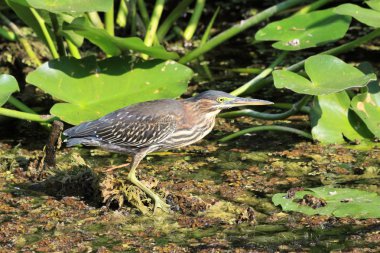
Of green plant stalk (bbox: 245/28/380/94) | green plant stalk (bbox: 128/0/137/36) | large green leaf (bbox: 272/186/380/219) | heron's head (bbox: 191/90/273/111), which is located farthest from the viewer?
green plant stalk (bbox: 128/0/137/36)

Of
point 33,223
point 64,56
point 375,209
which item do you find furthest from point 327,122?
point 33,223

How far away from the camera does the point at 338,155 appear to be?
7488 millimetres

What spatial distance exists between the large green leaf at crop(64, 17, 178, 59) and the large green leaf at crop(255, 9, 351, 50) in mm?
983

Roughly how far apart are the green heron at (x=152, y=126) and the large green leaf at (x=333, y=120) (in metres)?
1.02

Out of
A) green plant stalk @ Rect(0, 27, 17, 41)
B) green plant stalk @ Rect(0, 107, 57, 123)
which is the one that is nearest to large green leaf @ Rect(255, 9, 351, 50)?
green plant stalk @ Rect(0, 107, 57, 123)

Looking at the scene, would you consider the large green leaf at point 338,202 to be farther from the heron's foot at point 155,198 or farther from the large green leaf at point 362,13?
the large green leaf at point 362,13

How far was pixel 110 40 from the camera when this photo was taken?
7.72 m

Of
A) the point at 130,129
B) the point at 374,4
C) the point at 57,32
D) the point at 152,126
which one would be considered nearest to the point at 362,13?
the point at 374,4

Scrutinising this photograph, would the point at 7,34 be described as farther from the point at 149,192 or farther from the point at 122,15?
the point at 149,192

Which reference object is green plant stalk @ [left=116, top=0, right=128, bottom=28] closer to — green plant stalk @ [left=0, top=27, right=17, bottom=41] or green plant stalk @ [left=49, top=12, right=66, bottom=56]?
green plant stalk @ [left=0, top=27, right=17, bottom=41]

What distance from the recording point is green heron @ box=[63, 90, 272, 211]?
22.5ft

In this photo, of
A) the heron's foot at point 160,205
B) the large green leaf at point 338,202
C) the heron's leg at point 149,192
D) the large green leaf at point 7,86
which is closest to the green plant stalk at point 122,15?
the large green leaf at point 7,86

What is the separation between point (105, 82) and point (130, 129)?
1016mm

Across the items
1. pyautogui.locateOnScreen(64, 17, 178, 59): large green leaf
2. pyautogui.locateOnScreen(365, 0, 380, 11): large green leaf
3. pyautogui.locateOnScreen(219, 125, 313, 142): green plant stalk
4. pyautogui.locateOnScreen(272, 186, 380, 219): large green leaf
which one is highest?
pyautogui.locateOnScreen(365, 0, 380, 11): large green leaf
